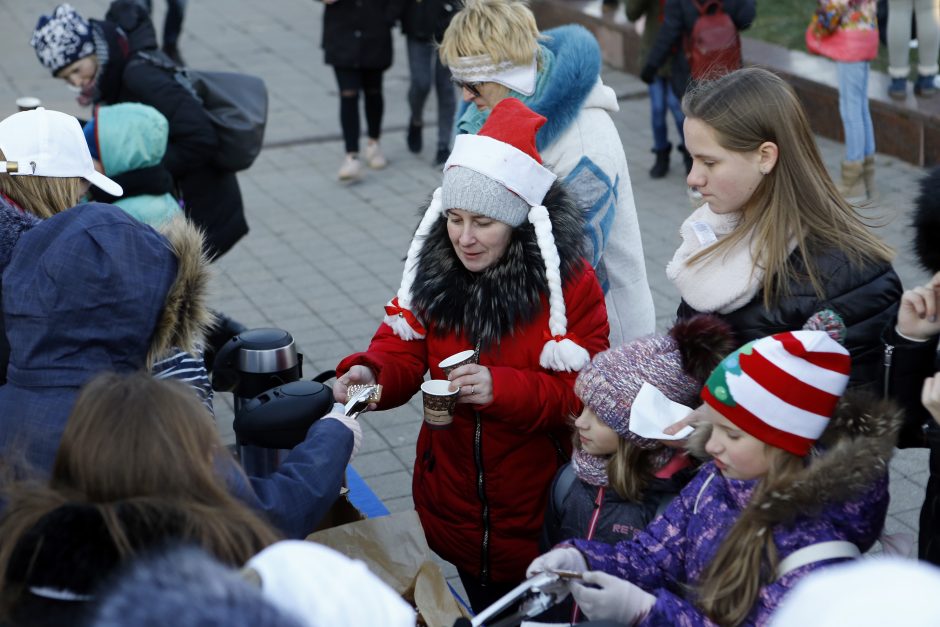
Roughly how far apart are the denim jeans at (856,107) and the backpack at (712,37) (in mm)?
729

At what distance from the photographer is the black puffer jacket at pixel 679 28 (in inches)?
293

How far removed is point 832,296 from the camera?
8.90ft

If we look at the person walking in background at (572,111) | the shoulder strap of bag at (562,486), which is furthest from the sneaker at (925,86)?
the shoulder strap of bag at (562,486)

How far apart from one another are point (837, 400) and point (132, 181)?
3192mm

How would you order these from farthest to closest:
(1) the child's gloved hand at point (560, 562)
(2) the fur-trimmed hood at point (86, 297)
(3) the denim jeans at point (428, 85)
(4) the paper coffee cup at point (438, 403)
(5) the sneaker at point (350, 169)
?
(3) the denim jeans at point (428, 85)
(5) the sneaker at point (350, 169)
(4) the paper coffee cup at point (438, 403)
(2) the fur-trimmed hood at point (86, 297)
(1) the child's gloved hand at point (560, 562)

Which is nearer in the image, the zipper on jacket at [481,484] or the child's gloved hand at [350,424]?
the child's gloved hand at [350,424]

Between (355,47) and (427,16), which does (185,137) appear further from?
(427,16)

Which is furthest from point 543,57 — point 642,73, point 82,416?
point 642,73

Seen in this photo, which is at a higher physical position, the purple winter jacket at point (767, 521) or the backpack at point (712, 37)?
the purple winter jacket at point (767, 521)

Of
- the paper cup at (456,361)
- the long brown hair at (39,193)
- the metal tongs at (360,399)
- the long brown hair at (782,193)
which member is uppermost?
the long brown hair at (782,193)

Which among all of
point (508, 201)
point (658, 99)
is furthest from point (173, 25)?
point (508, 201)

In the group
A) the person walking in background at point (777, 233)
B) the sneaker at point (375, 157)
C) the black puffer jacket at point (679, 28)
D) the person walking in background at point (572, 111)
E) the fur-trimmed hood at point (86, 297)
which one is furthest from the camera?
the sneaker at point (375, 157)

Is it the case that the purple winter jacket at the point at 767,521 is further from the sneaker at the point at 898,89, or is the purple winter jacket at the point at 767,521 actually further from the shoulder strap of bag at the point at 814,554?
the sneaker at the point at 898,89

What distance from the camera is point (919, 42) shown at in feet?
26.8
